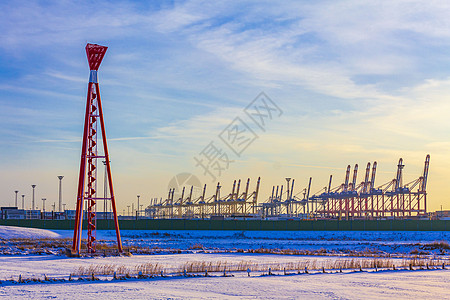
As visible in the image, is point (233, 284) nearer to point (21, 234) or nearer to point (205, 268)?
point (205, 268)

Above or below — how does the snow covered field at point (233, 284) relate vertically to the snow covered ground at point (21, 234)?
above

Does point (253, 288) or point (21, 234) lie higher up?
point (253, 288)

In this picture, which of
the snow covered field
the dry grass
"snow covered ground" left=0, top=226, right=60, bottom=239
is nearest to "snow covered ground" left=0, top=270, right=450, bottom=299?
the snow covered field

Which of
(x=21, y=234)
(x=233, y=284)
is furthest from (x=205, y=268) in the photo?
(x=21, y=234)

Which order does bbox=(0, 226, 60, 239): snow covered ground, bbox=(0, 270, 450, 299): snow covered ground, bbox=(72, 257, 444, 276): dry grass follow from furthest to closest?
bbox=(0, 226, 60, 239): snow covered ground < bbox=(72, 257, 444, 276): dry grass < bbox=(0, 270, 450, 299): snow covered ground

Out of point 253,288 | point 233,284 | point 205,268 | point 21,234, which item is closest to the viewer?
point 253,288

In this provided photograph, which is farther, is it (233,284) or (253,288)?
(233,284)

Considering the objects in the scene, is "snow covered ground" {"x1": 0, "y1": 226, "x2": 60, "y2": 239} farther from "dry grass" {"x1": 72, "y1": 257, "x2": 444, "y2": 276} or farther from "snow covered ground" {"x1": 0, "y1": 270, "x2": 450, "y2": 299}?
"snow covered ground" {"x1": 0, "y1": 270, "x2": 450, "y2": 299}

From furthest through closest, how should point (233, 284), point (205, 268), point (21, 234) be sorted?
point (21, 234), point (205, 268), point (233, 284)

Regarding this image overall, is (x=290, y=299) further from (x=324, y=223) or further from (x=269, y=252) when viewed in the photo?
(x=324, y=223)

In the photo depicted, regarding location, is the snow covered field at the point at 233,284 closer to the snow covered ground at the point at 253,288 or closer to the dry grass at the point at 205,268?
the snow covered ground at the point at 253,288

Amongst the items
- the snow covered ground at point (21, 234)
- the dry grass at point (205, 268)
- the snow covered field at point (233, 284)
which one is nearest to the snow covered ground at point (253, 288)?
the snow covered field at point (233, 284)

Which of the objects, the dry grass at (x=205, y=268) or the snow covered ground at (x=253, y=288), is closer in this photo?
the snow covered ground at (x=253, y=288)

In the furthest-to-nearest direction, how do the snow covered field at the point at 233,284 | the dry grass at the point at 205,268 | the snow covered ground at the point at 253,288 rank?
the dry grass at the point at 205,268 → the snow covered field at the point at 233,284 → the snow covered ground at the point at 253,288
